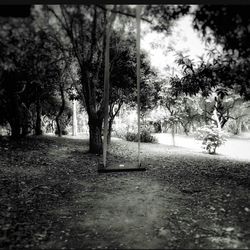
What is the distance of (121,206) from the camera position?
19.5ft

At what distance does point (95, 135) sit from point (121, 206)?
5.83 m

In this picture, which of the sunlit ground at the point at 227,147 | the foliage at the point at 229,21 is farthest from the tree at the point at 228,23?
the sunlit ground at the point at 227,147

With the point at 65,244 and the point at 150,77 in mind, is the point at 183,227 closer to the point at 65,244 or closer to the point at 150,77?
the point at 65,244

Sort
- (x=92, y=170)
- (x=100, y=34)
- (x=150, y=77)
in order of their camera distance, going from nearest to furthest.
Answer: (x=92, y=170), (x=100, y=34), (x=150, y=77)

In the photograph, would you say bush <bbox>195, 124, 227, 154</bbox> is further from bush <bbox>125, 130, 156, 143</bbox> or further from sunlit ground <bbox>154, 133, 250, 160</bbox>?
bush <bbox>125, 130, 156, 143</bbox>

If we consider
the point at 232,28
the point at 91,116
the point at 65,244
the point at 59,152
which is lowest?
the point at 65,244

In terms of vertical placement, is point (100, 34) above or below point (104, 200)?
above

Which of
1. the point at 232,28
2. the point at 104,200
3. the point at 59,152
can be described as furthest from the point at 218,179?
the point at 59,152

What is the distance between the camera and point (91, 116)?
1129 centimetres

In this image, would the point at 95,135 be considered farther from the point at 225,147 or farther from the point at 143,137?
the point at 225,147

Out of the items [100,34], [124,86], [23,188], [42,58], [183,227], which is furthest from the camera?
[124,86]

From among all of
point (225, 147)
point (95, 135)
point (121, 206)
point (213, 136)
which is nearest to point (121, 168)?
point (121, 206)

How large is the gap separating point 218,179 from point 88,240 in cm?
461

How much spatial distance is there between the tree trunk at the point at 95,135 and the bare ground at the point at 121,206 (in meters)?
1.79
